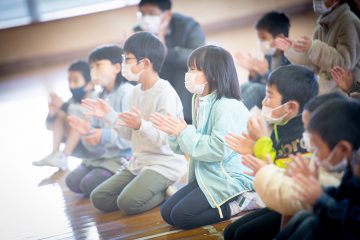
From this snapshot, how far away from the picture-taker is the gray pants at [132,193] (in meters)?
3.52

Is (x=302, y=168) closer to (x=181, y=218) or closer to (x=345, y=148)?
(x=345, y=148)

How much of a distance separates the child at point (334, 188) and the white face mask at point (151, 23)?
2424 mm

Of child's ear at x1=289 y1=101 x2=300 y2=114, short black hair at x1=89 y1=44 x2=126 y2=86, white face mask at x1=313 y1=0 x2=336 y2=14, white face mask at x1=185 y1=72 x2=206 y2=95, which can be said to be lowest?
child's ear at x1=289 y1=101 x2=300 y2=114

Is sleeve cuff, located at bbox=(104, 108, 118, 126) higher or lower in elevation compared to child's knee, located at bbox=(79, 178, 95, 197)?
higher

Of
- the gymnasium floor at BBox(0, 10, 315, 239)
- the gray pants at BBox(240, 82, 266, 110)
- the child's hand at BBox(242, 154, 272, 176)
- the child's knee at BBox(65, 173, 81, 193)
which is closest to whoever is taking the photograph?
the child's hand at BBox(242, 154, 272, 176)

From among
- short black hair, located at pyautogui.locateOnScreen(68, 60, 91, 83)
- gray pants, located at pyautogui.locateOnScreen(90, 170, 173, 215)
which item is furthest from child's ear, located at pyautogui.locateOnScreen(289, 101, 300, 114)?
short black hair, located at pyautogui.locateOnScreen(68, 60, 91, 83)

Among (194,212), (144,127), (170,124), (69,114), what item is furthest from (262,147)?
(69,114)

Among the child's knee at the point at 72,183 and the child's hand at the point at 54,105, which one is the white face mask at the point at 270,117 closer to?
the child's knee at the point at 72,183

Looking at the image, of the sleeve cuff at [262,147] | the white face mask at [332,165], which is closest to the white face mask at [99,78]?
the sleeve cuff at [262,147]

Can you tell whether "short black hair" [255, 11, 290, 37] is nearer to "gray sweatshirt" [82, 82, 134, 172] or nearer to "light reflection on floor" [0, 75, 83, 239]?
"gray sweatshirt" [82, 82, 134, 172]

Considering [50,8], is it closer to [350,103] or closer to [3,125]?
[3,125]

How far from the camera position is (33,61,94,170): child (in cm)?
448

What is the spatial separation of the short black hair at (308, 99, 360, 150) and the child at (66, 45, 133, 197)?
1.89m

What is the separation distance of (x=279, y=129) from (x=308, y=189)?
0.70 metres
